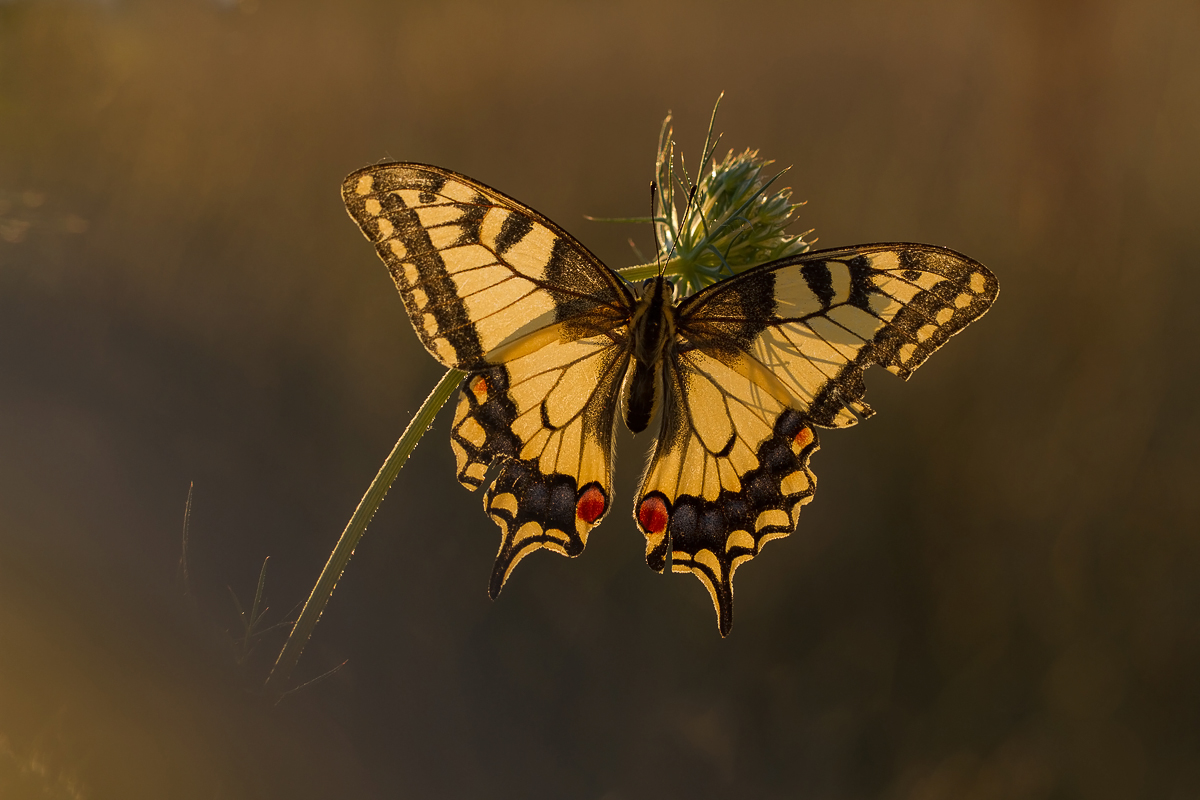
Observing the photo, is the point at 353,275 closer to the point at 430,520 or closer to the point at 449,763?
the point at 430,520

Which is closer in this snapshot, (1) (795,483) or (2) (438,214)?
(2) (438,214)

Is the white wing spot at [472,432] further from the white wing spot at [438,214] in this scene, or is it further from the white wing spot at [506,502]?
the white wing spot at [438,214]

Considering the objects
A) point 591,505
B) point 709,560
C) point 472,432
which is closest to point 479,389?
point 472,432

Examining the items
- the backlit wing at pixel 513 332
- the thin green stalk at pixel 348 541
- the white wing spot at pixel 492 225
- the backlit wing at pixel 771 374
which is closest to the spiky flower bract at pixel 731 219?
the backlit wing at pixel 771 374

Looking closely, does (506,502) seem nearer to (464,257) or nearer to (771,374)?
(464,257)

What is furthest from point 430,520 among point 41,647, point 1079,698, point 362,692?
point 1079,698

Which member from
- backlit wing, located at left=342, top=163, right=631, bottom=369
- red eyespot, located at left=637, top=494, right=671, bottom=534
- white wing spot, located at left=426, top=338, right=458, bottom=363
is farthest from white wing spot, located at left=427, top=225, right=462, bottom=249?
red eyespot, located at left=637, top=494, right=671, bottom=534
